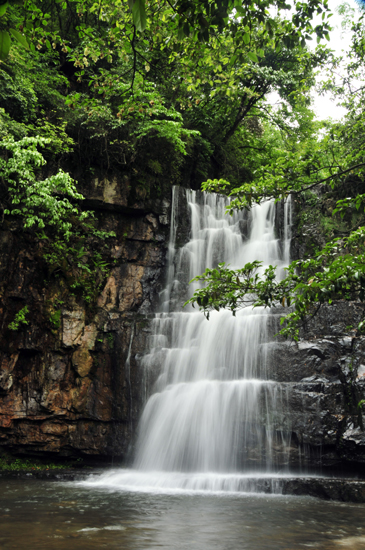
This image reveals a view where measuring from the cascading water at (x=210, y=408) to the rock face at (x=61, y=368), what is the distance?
72 cm

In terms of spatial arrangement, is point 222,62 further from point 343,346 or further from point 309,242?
point 309,242

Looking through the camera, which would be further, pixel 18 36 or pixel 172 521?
pixel 172 521

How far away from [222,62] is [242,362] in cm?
653

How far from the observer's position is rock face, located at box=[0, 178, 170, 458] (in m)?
10.5

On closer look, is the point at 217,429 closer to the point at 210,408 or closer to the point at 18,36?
the point at 210,408

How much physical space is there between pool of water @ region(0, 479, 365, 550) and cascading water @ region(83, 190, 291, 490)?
1160mm

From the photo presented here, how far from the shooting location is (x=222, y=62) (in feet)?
16.8

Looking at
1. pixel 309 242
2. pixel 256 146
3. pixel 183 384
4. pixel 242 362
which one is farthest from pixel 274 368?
pixel 256 146

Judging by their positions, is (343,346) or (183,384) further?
(183,384)

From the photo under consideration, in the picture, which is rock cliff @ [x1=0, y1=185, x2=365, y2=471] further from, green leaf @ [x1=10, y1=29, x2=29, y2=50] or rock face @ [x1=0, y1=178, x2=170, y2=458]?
green leaf @ [x1=10, y1=29, x2=29, y2=50]

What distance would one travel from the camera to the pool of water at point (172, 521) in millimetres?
4465

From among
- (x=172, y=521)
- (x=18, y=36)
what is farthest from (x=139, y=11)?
(x=172, y=521)

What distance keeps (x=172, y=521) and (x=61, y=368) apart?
20.6ft

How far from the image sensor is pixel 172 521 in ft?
17.9
